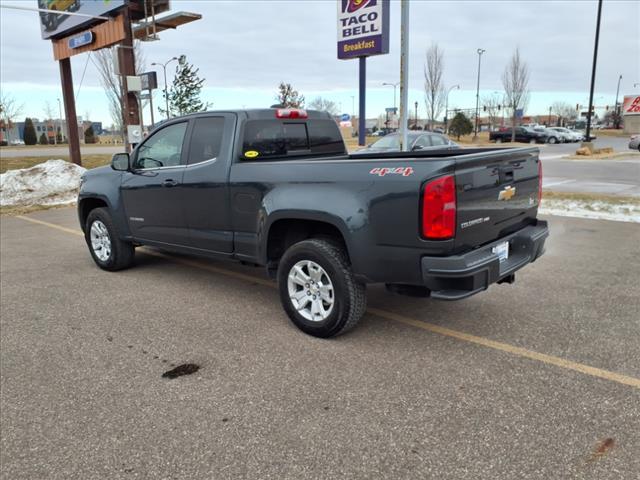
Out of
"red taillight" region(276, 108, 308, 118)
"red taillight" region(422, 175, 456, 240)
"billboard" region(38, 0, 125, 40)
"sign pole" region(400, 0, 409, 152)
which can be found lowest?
"red taillight" region(422, 175, 456, 240)

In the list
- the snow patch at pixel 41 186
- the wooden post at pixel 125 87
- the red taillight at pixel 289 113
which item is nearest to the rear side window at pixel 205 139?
the red taillight at pixel 289 113

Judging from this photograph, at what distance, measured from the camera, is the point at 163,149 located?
220 inches

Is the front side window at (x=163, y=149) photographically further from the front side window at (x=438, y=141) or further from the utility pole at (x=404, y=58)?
the front side window at (x=438, y=141)

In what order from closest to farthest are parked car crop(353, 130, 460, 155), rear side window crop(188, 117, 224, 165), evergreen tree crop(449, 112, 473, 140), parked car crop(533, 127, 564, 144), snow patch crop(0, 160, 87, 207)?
rear side window crop(188, 117, 224, 165)
snow patch crop(0, 160, 87, 207)
parked car crop(353, 130, 460, 155)
parked car crop(533, 127, 564, 144)
evergreen tree crop(449, 112, 473, 140)

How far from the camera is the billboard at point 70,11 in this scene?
16875 mm

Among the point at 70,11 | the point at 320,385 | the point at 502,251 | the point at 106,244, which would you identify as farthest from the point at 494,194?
the point at 70,11

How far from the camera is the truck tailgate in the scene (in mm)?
3484

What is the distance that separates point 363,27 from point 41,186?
15230mm

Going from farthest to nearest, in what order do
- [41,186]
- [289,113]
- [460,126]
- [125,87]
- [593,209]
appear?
[460,126] → [125,87] → [41,186] → [593,209] → [289,113]

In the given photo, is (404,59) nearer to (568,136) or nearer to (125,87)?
(125,87)

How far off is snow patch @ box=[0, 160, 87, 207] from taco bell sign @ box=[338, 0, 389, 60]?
13857 millimetres

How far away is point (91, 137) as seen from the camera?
254ft

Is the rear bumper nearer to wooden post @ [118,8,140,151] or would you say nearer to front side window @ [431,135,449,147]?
front side window @ [431,135,449,147]

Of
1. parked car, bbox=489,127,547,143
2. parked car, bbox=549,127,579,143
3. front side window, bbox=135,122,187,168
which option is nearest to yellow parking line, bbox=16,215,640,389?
front side window, bbox=135,122,187,168
